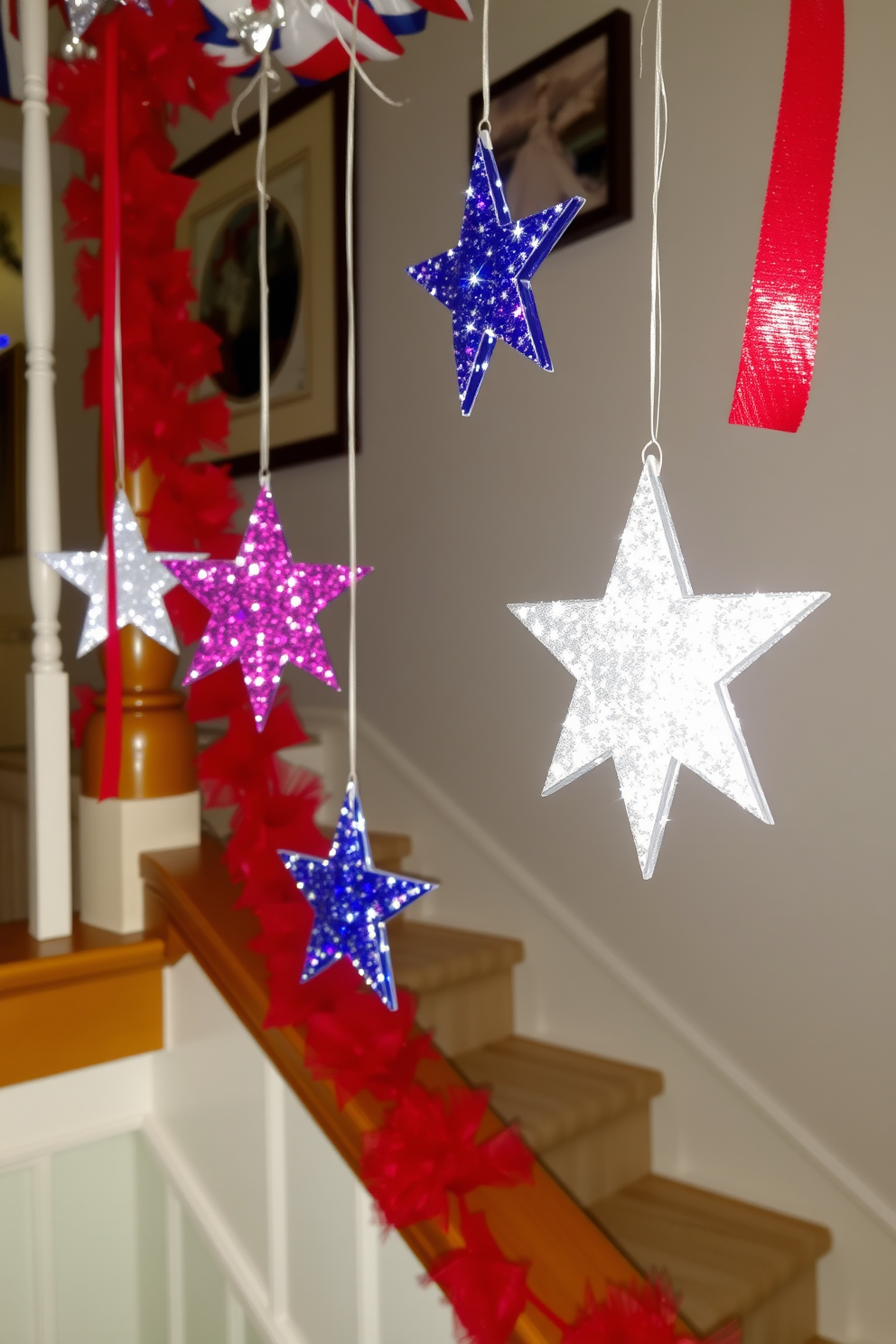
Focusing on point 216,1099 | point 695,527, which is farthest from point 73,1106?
point 695,527

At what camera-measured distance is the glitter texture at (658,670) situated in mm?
652

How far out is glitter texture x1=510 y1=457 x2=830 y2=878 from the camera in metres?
0.65

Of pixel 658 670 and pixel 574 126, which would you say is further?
pixel 574 126

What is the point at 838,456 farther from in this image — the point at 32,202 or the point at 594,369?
the point at 32,202

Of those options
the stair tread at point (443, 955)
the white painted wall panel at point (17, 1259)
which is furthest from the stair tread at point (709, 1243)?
the white painted wall panel at point (17, 1259)

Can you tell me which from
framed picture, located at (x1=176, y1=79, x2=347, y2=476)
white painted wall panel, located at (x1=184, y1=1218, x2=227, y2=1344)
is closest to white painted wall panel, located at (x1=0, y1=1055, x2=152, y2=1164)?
white painted wall panel, located at (x1=184, y1=1218, x2=227, y2=1344)

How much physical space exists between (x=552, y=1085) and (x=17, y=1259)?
92 cm

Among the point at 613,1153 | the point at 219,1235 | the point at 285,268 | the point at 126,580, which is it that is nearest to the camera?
the point at 126,580

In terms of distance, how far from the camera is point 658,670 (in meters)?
0.68

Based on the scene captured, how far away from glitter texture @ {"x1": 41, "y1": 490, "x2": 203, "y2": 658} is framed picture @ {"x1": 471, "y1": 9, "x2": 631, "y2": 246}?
1266 mm

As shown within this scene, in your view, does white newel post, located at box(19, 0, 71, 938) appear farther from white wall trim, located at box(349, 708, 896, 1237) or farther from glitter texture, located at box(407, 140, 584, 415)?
white wall trim, located at box(349, 708, 896, 1237)

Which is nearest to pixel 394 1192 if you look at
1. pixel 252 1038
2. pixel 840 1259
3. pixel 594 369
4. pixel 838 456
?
pixel 252 1038

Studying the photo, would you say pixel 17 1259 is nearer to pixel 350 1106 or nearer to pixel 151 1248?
pixel 151 1248

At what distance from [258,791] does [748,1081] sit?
3.66 ft
